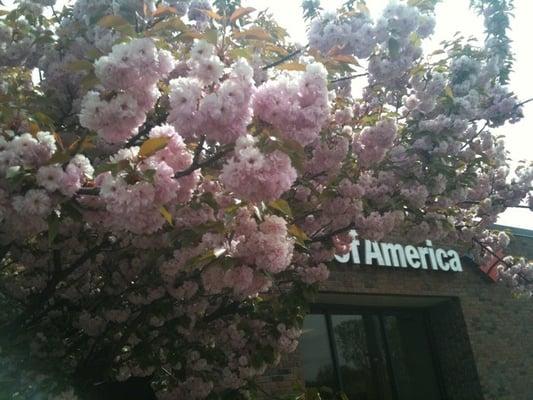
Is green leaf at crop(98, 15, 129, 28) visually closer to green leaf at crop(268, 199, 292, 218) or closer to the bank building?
green leaf at crop(268, 199, 292, 218)

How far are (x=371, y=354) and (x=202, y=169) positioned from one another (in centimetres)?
795

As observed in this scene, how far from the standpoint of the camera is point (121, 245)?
3684 mm

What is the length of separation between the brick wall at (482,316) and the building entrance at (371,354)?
47cm

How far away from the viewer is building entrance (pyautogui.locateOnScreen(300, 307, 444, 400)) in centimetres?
870

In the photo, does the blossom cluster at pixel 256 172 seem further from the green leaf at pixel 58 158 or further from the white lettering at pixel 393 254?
the white lettering at pixel 393 254

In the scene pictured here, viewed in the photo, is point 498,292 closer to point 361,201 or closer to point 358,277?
point 358,277

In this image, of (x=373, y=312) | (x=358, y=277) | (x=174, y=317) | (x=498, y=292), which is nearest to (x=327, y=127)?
(x=174, y=317)

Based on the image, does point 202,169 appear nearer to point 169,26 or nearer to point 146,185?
point 146,185

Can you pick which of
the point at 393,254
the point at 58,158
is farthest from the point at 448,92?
the point at 393,254

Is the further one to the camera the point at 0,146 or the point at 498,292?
the point at 498,292

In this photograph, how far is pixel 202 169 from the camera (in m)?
2.59

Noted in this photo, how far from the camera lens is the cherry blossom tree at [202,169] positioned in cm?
222

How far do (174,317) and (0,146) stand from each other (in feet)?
7.11

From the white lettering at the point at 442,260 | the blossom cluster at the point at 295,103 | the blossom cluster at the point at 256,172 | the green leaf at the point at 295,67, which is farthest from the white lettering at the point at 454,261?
the blossom cluster at the point at 256,172
